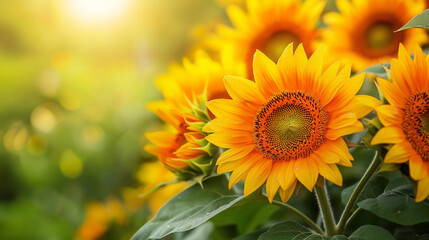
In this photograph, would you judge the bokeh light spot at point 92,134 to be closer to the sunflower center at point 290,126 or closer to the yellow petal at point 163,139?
the yellow petal at point 163,139

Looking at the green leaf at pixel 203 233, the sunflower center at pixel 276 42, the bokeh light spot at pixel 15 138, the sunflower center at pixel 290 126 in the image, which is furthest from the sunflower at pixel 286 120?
the bokeh light spot at pixel 15 138

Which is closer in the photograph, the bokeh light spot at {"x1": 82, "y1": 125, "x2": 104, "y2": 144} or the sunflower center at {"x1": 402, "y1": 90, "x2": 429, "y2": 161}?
the sunflower center at {"x1": 402, "y1": 90, "x2": 429, "y2": 161}

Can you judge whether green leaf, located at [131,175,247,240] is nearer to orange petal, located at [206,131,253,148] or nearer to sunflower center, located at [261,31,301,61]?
orange petal, located at [206,131,253,148]

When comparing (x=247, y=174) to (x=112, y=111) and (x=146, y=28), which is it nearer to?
(x=112, y=111)

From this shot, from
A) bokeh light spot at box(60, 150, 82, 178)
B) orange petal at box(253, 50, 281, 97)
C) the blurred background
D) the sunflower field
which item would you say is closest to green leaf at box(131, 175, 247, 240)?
the sunflower field

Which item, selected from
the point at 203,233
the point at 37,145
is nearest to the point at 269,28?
the point at 203,233

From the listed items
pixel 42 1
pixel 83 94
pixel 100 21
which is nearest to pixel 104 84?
pixel 83 94
